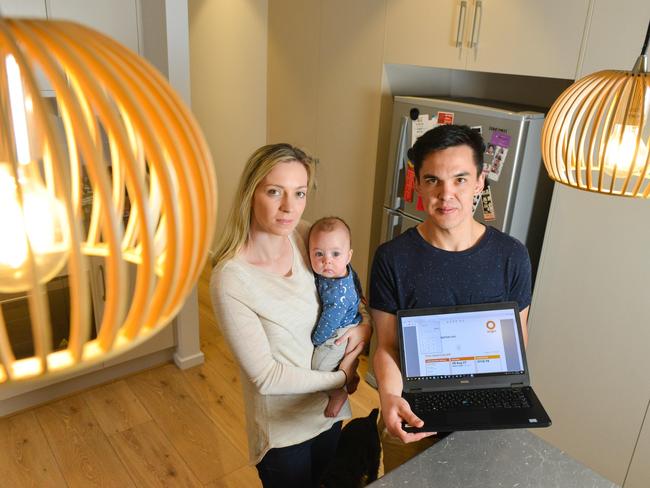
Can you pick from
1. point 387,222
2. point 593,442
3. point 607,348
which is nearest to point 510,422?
point 607,348

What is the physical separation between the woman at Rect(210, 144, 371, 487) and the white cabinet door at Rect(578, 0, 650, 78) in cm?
124

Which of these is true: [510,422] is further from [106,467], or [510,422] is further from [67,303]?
[67,303]

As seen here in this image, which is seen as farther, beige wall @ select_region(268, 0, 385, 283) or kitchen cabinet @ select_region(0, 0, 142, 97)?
beige wall @ select_region(268, 0, 385, 283)

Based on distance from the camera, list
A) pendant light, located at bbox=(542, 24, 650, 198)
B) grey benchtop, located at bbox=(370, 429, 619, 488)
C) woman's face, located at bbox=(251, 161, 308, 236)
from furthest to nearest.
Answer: woman's face, located at bbox=(251, 161, 308, 236) → grey benchtop, located at bbox=(370, 429, 619, 488) → pendant light, located at bbox=(542, 24, 650, 198)

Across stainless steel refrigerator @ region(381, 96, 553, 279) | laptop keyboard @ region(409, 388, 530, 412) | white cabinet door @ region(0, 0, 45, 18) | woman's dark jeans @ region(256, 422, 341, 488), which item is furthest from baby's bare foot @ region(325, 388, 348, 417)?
white cabinet door @ region(0, 0, 45, 18)

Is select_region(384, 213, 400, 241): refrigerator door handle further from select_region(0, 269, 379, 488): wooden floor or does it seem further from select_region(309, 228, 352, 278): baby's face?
select_region(309, 228, 352, 278): baby's face

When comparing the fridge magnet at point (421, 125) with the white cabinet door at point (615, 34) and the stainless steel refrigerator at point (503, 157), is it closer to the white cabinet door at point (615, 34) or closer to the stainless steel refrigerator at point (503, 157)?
the stainless steel refrigerator at point (503, 157)

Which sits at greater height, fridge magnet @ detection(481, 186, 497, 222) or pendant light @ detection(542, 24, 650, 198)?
pendant light @ detection(542, 24, 650, 198)

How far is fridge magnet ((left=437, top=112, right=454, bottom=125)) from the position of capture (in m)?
2.47

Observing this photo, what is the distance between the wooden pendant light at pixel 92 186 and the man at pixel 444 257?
1.00 metres

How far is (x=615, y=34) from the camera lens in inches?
73.2

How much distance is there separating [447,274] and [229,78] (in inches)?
123

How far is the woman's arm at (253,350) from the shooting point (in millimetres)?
1312

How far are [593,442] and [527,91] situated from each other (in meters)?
1.76
